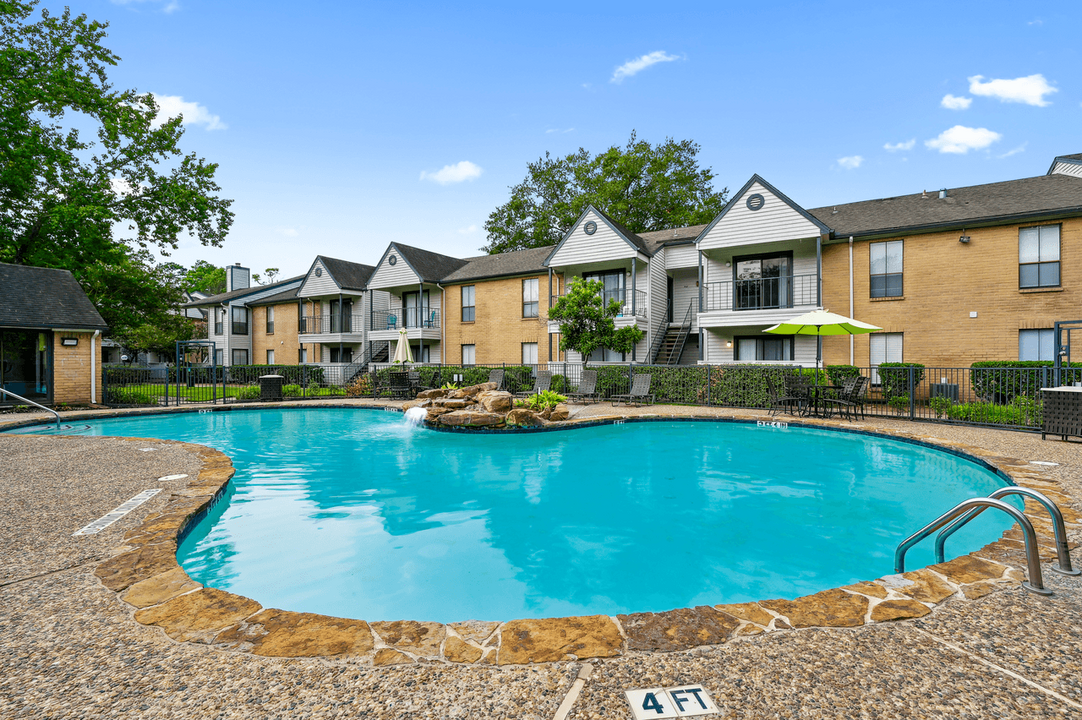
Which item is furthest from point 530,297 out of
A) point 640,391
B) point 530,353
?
point 640,391

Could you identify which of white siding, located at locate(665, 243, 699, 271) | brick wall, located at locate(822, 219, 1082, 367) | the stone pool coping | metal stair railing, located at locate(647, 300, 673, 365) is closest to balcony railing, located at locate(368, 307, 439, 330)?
metal stair railing, located at locate(647, 300, 673, 365)

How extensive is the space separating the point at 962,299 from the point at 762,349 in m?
6.16

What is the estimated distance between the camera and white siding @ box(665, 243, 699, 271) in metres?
20.8

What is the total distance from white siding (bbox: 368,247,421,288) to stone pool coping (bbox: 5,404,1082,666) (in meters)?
23.0

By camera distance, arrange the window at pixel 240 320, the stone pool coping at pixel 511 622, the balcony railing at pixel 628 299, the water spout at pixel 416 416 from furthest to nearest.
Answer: the window at pixel 240 320 < the balcony railing at pixel 628 299 < the water spout at pixel 416 416 < the stone pool coping at pixel 511 622

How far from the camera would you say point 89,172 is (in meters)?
22.0

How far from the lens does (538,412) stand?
41.0 ft

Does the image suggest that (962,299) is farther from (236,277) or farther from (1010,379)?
(236,277)

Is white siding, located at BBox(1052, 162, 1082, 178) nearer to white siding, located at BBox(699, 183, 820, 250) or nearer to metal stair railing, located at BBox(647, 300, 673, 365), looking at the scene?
white siding, located at BBox(699, 183, 820, 250)

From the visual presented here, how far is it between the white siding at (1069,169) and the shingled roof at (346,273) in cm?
3169

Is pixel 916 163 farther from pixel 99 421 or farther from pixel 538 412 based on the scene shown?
pixel 99 421

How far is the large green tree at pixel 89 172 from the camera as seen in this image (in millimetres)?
19828

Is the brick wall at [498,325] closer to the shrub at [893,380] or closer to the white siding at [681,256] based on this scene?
the white siding at [681,256]

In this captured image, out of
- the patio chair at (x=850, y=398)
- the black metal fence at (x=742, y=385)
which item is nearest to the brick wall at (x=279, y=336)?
the black metal fence at (x=742, y=385)
